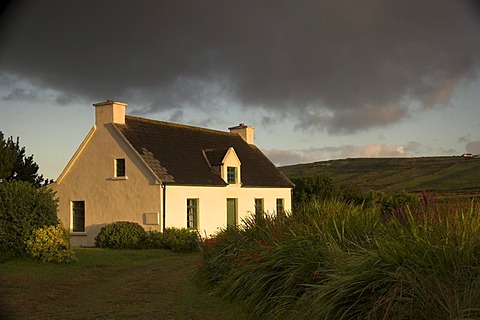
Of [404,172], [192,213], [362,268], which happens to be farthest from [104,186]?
[404,172]

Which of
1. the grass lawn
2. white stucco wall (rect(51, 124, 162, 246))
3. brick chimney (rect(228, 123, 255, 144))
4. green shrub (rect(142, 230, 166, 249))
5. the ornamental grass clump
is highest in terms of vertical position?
brick chimney (rect(228, 123, 255, 144))

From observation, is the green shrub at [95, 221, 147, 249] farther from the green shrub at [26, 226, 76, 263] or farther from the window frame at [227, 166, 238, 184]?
the window frame at [227, 166, 238, 184]

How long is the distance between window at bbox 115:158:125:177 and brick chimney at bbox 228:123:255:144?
1121cm

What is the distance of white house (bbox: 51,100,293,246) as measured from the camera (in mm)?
25484

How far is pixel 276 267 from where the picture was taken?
920 centimetres

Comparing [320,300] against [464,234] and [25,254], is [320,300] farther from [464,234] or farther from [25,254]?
[25,254]

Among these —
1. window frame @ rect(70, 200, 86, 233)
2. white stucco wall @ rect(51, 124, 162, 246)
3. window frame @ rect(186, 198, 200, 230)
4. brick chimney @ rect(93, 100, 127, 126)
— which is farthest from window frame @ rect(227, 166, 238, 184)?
window frame @ rect(70, 200, 86, 233)

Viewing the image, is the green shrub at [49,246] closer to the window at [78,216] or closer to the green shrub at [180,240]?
the green shrub at [180,240]

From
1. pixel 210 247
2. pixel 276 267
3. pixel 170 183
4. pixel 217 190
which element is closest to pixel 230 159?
pixel 217 190

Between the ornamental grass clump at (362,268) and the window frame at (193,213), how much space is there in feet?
51.3

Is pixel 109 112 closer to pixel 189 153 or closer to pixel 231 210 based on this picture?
pixel 189 153

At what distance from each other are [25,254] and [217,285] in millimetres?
9138

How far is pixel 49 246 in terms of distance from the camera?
680 inches

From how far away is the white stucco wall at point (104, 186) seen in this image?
25.5 meters
